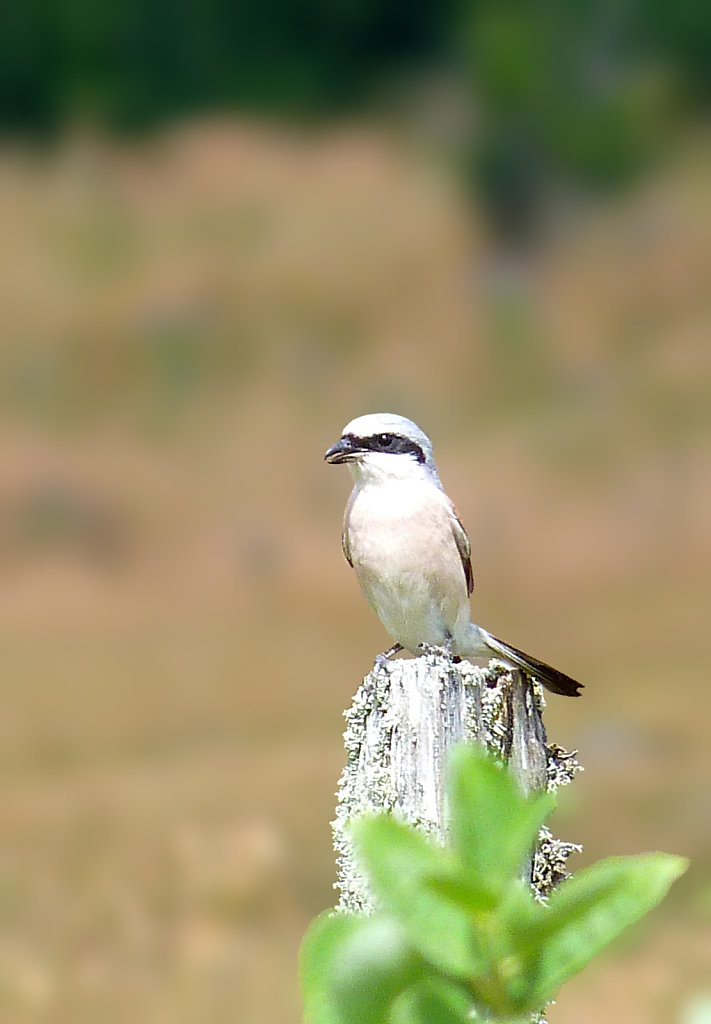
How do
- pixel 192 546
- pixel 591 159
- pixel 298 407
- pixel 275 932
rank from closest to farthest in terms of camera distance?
1. pixel 275 932
2. pixel 192 546
3. pixel 298 407
4. pixel 591 159

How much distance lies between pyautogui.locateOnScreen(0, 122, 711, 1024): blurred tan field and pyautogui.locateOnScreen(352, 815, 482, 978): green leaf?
4.32m

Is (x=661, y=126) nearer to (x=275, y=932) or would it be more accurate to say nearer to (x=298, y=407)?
(x=298, y=407)

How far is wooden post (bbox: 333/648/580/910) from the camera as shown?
1.43 metres

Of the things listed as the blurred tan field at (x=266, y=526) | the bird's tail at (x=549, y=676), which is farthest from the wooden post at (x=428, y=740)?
the blurred tan field at (x=266, y=526)

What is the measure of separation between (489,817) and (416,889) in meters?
0.03

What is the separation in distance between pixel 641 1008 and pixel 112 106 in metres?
12.8

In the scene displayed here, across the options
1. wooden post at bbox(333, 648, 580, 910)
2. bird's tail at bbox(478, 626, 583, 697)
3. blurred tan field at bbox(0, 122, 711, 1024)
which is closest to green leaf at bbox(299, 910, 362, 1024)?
wooden post at bbox(333, 648, 580, 910)

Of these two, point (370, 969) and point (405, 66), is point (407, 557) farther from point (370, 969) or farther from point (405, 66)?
point (405, 66)

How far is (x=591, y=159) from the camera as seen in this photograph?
14.4 meters

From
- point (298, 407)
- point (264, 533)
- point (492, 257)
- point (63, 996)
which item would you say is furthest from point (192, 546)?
point (63, 996)

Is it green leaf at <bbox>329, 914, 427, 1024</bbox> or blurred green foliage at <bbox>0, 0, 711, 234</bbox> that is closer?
green leaf at <bbox>329, 914, 427, 1024</bbox>

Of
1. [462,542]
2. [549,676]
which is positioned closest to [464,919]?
[549,676]

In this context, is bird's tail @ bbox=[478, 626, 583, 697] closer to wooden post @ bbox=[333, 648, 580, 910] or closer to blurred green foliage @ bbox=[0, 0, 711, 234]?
wooden post @ bbox=[333, 648, 580, 910]

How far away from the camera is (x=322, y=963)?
0.47 metres
